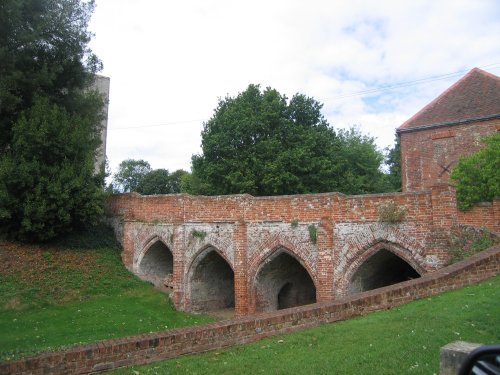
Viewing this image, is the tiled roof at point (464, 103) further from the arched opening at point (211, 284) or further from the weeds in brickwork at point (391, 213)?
the arched opening at point (211, 284)

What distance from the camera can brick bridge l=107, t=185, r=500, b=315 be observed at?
1235 centimetres

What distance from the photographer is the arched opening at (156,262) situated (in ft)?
64.7

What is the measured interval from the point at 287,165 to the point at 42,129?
13689 mm

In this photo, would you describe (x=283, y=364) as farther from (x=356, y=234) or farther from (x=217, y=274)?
(x=217, y=274)

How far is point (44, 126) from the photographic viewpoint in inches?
680

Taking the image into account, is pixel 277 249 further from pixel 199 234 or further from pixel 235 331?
pixel 235 331

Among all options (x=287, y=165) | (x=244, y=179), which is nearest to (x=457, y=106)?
(x=287, y=165)

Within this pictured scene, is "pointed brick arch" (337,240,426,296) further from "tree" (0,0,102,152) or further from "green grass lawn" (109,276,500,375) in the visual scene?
"tree" (0,0,102,152)

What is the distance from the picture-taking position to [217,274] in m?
18.6

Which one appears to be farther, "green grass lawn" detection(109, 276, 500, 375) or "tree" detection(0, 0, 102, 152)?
"tree" detection(0, 0, 102, 152)

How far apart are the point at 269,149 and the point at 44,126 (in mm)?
12739

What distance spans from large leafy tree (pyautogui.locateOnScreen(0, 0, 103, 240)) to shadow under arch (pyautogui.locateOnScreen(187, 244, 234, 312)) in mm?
5159

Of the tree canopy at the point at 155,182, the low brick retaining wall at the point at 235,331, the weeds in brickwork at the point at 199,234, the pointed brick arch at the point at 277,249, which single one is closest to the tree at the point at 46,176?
the weeds in brickwork at the point at 199,234

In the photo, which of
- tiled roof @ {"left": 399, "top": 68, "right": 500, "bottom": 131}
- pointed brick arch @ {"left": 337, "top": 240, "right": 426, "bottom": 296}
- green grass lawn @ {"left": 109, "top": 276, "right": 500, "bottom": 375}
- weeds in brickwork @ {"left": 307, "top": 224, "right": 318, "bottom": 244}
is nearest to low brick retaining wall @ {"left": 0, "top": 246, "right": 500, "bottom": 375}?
green grass lawn @ {"left": 109, "top": 276, "right": 500, "bottom": 375}
